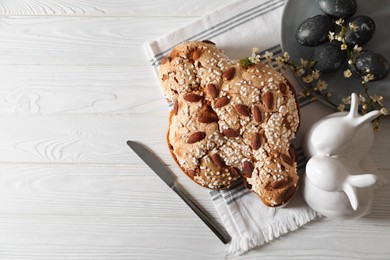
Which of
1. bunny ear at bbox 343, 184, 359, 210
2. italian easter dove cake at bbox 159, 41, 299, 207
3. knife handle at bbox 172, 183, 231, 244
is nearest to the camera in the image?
bunny ear at bbox 343, 184, 359, 210

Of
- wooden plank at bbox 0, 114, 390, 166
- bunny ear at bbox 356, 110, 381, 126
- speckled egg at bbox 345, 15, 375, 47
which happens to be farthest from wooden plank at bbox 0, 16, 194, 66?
bunny ear at bbox 356, 110, 381, 126

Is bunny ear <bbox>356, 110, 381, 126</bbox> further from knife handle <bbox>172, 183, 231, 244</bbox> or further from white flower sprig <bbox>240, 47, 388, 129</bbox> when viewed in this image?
knife handle <bbox>172, 183, 231, 244</bbox>

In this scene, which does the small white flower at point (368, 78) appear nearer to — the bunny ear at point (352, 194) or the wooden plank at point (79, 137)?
the bunny ear at point (352, 194)

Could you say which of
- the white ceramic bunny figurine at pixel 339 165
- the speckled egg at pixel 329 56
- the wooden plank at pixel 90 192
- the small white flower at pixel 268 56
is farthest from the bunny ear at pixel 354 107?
the wooden plank at pixel 90 192

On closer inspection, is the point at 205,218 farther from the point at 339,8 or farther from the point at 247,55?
the point at 339,8

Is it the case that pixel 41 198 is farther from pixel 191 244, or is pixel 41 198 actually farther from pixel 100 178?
pixel 191 244

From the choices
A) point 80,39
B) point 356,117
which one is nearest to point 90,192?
point 80,39
